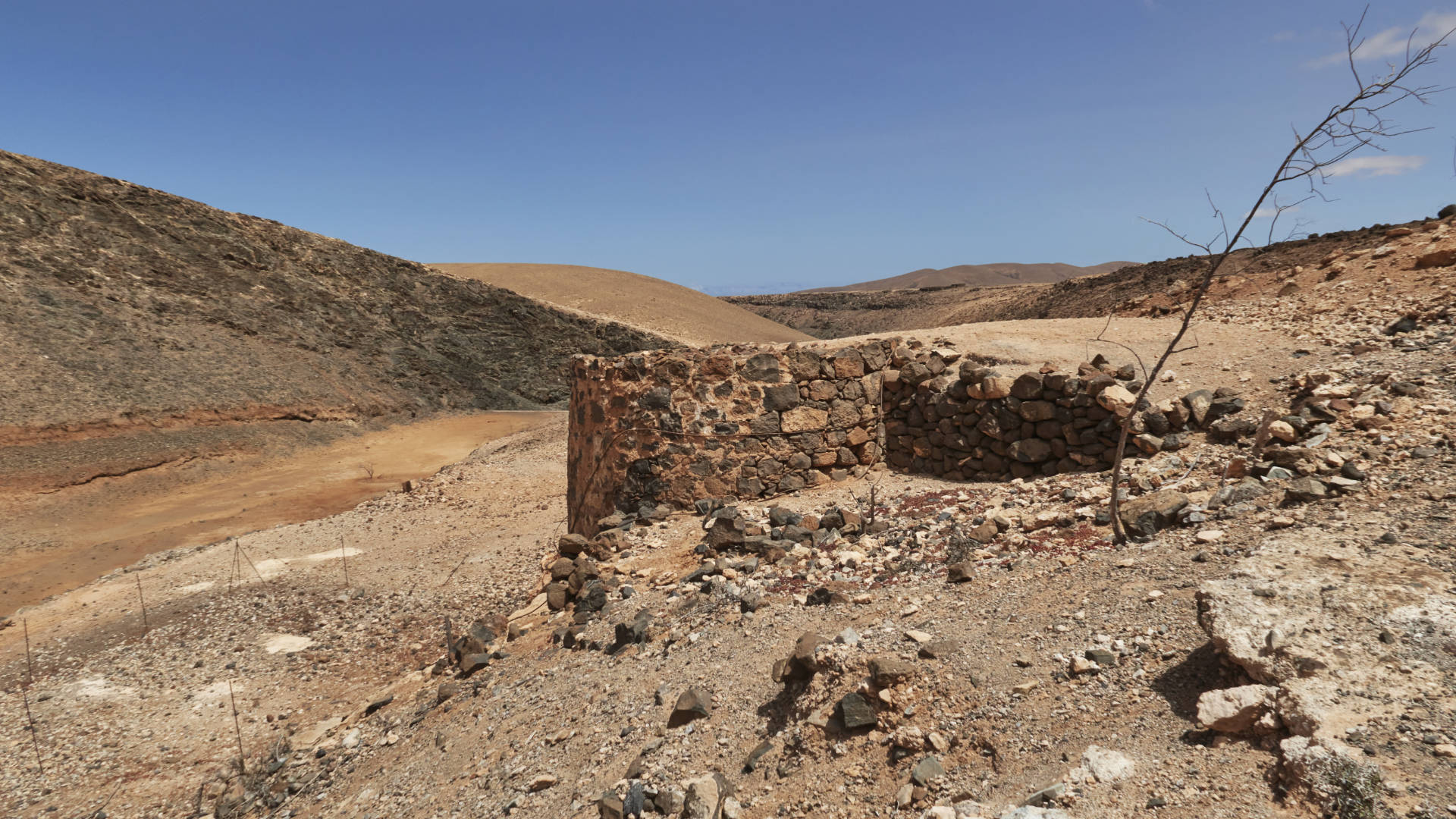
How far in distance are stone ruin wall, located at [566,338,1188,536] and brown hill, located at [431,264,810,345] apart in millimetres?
24351

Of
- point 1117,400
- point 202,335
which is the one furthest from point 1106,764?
point 202,335

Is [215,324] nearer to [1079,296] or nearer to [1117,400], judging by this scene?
[1117,400]

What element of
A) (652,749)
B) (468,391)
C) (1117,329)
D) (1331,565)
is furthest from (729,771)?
(468,391)

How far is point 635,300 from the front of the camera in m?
38.9

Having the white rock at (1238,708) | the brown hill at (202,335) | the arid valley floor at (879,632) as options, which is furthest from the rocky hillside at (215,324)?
the white rock at (1238,708)

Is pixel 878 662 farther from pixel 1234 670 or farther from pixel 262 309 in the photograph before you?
pixel 262 309

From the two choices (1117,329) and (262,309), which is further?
(262,309)

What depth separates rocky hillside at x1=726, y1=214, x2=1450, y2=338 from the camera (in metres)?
10.1

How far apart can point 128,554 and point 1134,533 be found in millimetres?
12848

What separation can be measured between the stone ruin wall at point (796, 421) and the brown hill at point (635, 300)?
24.4m

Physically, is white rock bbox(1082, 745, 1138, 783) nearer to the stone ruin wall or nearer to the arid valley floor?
the arid valley floor

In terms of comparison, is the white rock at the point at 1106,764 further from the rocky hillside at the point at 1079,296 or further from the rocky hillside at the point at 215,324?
the rocky hillside at the point at 215,324

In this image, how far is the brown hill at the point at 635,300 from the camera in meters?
35.4

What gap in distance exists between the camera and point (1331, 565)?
9.34 ft
